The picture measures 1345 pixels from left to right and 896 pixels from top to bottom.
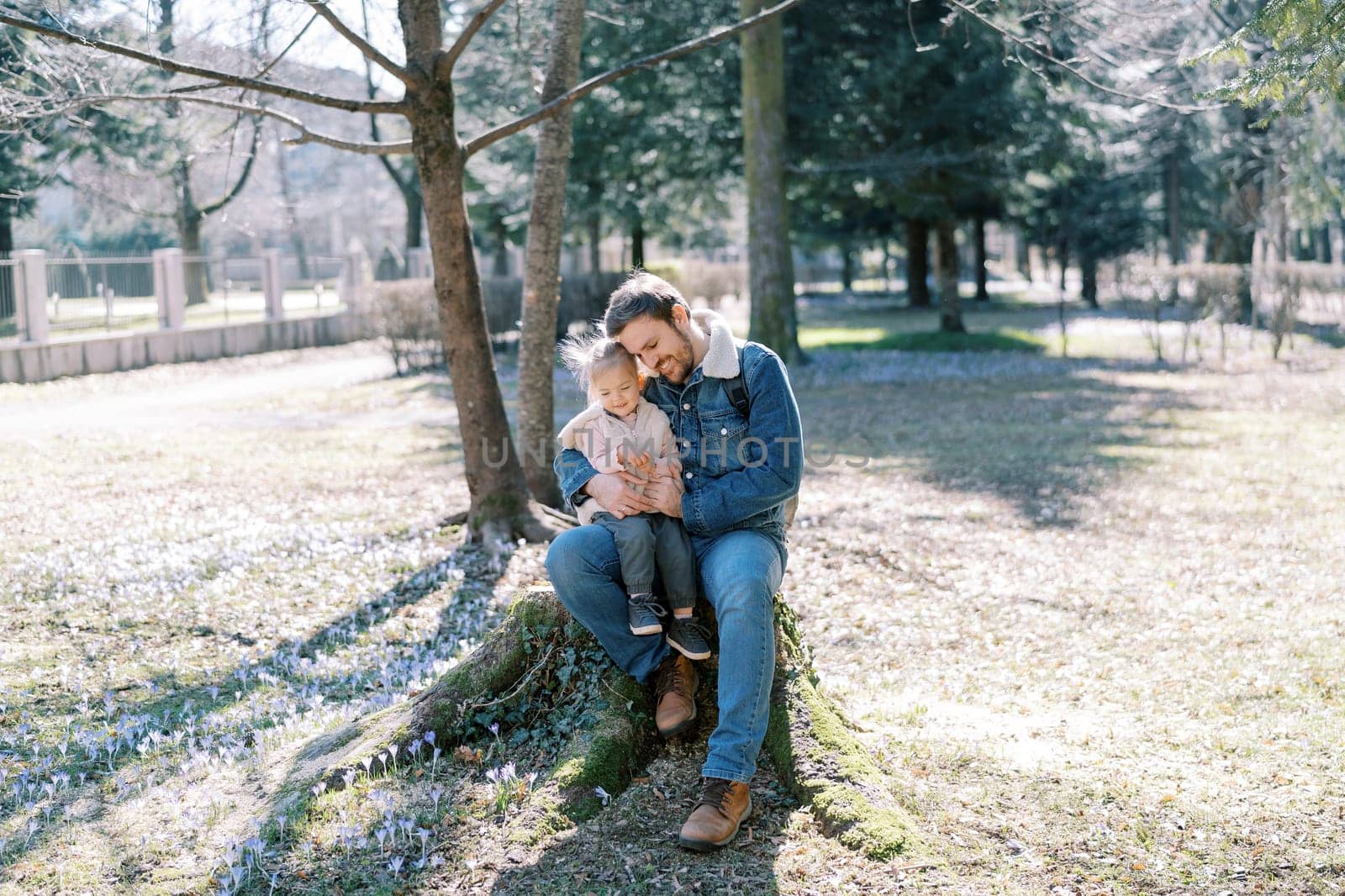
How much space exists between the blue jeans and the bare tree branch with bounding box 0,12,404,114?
10.6 ft

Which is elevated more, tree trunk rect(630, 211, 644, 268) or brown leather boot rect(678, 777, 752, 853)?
tree trunk rect(630, 211, 644, 268)

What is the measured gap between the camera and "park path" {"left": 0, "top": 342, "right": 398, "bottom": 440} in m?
14.2

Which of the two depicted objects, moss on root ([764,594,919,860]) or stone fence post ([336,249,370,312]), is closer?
moss on root ([764,594,919,860])

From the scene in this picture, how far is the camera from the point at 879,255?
78688mm

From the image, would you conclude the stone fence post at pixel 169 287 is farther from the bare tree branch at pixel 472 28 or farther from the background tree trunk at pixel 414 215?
the bare tree branch at pixel 472 28

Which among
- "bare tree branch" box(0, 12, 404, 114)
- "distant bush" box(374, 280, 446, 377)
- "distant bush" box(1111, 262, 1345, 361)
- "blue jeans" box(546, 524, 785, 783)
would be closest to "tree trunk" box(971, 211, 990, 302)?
"distant bush" box(1111, 262, 1345, 361)

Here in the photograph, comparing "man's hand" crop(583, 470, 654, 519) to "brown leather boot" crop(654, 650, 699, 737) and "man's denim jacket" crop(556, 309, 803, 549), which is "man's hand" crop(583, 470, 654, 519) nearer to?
"man's denim jacket" crop(556, 309, 803, 549)

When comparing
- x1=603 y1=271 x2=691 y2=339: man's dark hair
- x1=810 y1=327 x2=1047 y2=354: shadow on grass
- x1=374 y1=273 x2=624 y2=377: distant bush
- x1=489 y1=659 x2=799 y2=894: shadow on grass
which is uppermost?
x1=374 y1=273 x2=624 y2=377: distant bush

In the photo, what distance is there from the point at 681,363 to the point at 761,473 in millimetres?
468

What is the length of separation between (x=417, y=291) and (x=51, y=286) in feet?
19.0

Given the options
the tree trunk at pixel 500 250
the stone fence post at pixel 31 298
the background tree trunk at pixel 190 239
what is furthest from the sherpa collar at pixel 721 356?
the tree trunk at pixel 500 250

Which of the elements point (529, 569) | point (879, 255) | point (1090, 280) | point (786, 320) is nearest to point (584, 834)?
point (529, 569)

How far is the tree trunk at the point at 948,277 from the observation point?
80.4 feet

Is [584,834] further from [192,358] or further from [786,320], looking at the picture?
[192,358]
